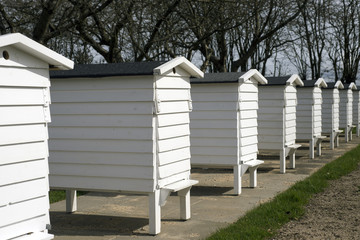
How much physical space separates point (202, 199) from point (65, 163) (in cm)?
296

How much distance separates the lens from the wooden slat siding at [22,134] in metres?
4.89

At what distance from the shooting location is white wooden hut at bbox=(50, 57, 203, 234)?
7395 millimetres

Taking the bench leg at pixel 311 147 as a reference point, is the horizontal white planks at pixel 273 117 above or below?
above

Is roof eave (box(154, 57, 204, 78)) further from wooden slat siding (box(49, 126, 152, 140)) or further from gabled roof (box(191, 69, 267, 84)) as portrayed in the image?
gabled roof (box(191, 69, 267, 84))

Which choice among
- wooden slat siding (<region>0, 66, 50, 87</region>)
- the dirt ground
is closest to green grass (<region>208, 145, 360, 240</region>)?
the dirt ground

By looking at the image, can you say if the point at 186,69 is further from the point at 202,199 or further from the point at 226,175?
the point at 226,175

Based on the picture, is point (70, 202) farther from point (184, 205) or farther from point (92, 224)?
point (184, 205)

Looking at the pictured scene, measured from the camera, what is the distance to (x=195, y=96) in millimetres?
10688

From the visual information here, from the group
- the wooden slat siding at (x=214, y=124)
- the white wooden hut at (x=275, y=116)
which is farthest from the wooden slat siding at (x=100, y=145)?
the white wooden hut at (x=275, y=116)

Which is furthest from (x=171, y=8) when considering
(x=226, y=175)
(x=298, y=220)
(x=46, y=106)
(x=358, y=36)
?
(x=358, y=36)

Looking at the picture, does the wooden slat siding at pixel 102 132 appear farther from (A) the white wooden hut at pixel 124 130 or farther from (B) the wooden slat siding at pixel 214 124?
(B) the wooden slat siding at pixel 214 124

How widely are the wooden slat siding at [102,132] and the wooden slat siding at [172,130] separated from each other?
0.18m

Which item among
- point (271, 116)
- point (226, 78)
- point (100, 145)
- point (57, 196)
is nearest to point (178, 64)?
point (100, 145)

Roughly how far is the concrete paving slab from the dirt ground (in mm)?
889
